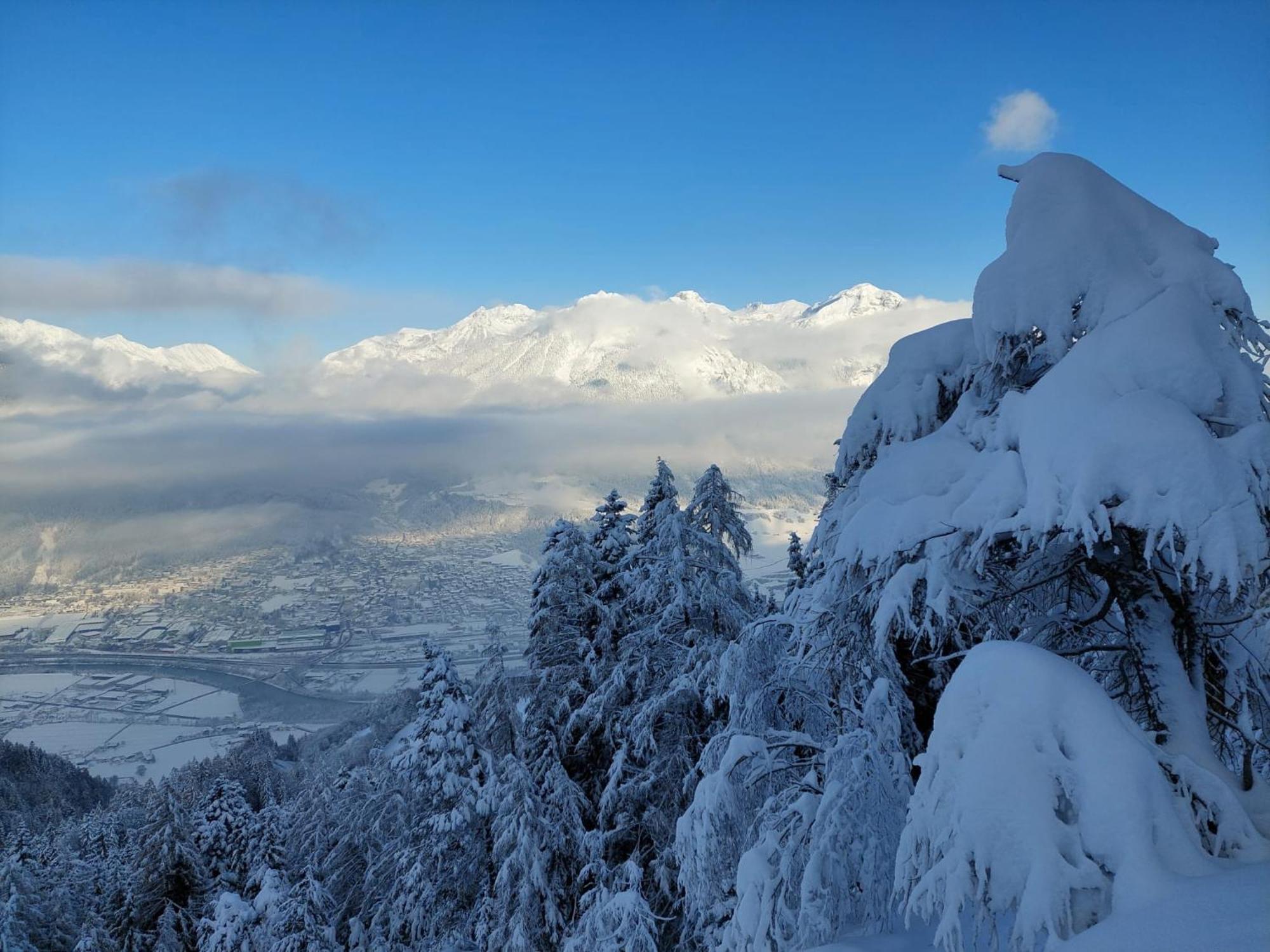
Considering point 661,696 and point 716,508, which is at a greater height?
point 716,508

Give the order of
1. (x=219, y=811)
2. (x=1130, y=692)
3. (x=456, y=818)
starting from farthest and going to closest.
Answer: (x=219, y=811) → (x=456, y=818) → (x=1130, y=692)

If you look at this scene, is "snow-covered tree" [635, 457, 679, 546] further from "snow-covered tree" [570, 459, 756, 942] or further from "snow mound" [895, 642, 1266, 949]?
"snow mound" [895, 642, 1266, 949]

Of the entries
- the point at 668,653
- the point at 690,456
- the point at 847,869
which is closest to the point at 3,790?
the point at 668,653

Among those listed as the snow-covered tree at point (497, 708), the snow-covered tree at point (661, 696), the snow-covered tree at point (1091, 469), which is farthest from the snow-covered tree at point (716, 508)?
the snow-covered tree at point (1091, 469)

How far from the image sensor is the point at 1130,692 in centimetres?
429

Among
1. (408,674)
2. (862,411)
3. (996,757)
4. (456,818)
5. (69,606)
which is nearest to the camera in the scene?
(996,757)

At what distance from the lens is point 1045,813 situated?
256 centimetres

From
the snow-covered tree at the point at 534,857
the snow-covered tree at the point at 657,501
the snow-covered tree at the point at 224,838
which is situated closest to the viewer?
the snow-covered tree at the point at 534,857

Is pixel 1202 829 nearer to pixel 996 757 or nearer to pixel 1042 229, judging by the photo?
pixel 996 757

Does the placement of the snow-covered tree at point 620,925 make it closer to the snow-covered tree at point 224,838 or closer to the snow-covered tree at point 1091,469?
the snow-covered tree at point 1091,469

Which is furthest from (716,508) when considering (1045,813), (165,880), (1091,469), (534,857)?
(165,880)

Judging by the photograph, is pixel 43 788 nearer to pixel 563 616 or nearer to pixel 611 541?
pixel 563 616

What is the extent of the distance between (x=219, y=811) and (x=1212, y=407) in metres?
25.3

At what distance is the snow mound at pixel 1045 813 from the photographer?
2.48 m
